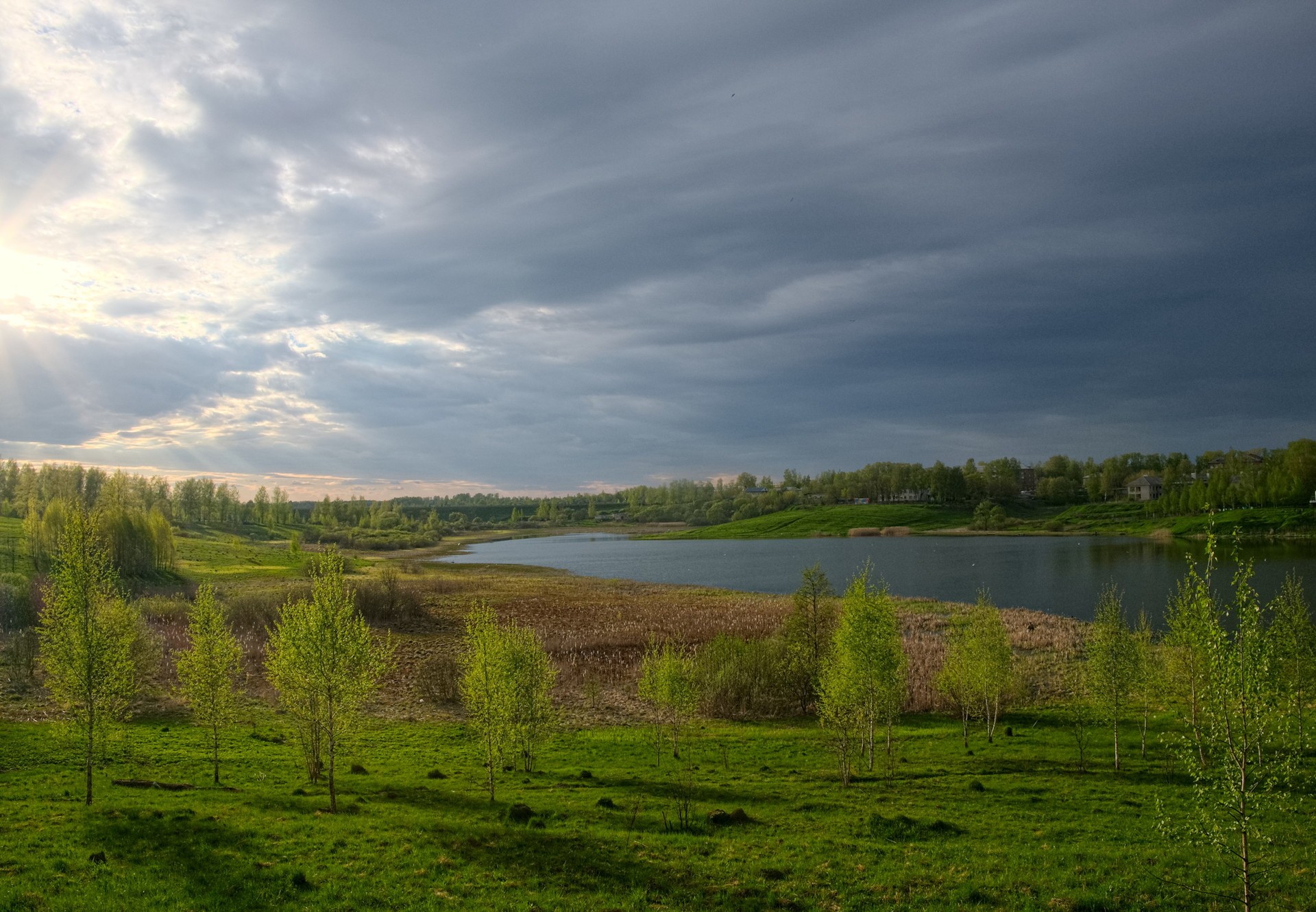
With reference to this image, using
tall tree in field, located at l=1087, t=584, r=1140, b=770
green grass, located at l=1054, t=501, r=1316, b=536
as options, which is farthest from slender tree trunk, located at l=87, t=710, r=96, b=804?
green grass, located at l=1054, t=501, r=1316, b=536

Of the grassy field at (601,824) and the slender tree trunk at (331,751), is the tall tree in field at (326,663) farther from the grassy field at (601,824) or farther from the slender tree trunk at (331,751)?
the grassy field at (601,824)

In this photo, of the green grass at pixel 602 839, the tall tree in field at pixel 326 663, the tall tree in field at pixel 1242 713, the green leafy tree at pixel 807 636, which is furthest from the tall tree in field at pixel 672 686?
the tall tree in field at pixel 1242 713

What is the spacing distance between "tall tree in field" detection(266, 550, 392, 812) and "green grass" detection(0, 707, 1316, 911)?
7.84 feet

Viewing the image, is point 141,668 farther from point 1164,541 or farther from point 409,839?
point 1164,541

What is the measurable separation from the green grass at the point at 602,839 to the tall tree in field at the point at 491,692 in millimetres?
1430

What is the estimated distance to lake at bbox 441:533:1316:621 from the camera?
7931 cm

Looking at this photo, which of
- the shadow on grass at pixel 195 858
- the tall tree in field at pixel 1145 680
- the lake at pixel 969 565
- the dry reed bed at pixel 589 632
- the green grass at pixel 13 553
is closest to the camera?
the shadow on grass at pixel 195 858

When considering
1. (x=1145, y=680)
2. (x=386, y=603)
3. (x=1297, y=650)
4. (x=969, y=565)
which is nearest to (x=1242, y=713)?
(x=1145, y=680)

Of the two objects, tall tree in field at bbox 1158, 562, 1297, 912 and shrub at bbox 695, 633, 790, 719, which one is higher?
tall tree in field at bbox 1158, 562, 1297, 912

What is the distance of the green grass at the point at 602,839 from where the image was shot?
14672 mm

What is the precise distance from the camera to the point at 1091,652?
28688 mm

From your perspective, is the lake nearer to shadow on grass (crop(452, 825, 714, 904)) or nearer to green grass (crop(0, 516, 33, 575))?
shadow on grass (crop(452, 825, 714, 904))

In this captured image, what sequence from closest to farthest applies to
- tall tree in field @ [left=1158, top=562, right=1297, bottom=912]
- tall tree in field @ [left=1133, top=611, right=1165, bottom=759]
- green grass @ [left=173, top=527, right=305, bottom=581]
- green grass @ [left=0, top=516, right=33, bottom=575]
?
tall tree in field @ [left=1158, top=562, right=1297, bottom=912]
tall tree in field @ [left=1133, top=611, right=1165, bottom=759]
green grass @ [left=0, top=516, right=33, bottom=575]
green grass @ [left=173, top=527, right=305, bottom=581]

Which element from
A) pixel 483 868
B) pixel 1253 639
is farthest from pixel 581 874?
pixel 1253 639
